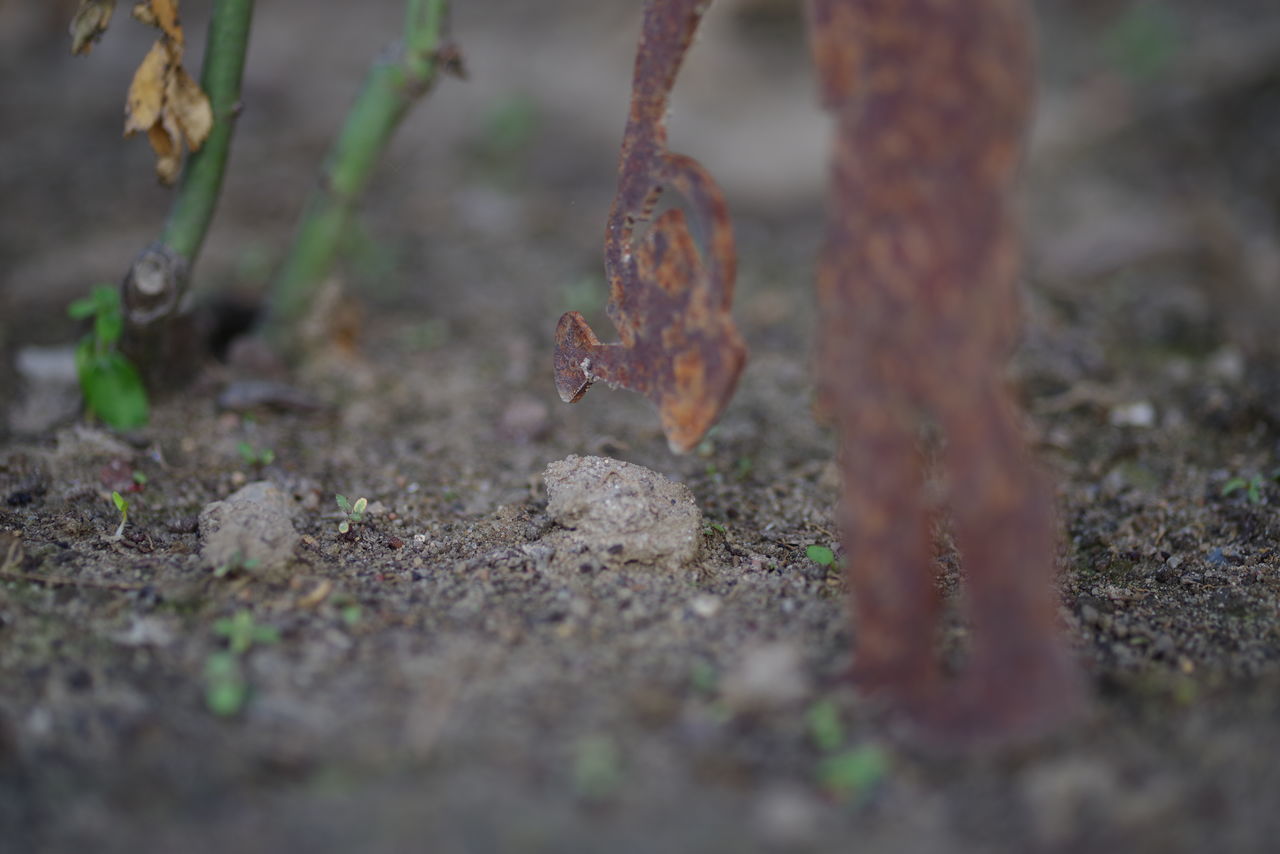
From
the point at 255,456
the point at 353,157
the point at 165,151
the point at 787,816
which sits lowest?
the point at 787,816

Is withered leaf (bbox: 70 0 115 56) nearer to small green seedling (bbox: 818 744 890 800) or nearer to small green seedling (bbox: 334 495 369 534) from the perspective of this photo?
small green seedling (bbox: 334 495 369 534)

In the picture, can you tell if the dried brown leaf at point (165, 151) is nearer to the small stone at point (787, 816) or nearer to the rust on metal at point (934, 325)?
the rust on metal at point (934, 325)

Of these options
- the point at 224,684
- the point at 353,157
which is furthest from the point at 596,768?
the point at 353,157

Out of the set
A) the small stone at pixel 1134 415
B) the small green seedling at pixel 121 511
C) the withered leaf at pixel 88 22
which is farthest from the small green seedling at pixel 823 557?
the withered leaf at pixel 88 22

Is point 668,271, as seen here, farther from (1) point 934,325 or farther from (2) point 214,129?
(2) point 214,129

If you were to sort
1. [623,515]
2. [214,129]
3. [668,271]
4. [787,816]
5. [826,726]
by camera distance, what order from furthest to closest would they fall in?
[214,129]
[623,515]
[668,271]
[826,726]
[787,816]

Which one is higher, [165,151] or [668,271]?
[165,151]
